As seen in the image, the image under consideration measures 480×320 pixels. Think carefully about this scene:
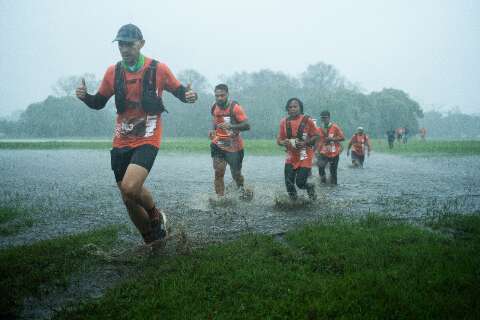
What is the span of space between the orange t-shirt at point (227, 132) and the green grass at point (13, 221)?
3841 millimetres

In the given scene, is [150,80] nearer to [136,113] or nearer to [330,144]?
[136,113]

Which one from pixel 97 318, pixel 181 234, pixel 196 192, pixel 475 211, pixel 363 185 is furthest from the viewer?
pixel 363 185

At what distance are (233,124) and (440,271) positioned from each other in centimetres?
526

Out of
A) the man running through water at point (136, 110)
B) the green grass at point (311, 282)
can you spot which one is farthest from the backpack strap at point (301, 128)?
the man running through water at point (136, 110)

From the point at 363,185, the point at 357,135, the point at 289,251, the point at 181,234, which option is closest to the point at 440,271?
the point at 289,251

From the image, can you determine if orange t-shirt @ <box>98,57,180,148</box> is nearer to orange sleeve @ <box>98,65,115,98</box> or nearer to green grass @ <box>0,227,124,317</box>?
orange sleeve @ <box>98,65,115,98</box>

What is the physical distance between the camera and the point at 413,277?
3.91m

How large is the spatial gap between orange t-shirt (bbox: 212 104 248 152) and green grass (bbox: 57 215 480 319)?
→ 140 inches

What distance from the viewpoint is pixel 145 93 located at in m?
4.93

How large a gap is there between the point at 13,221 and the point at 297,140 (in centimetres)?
519

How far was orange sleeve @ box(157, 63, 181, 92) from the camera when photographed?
201 inches

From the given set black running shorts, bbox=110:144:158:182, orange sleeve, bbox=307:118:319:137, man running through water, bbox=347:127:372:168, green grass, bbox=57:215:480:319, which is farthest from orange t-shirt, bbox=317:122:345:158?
black running shorts, bbox=110:144:158:182

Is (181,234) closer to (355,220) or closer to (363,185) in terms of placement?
(355,220)

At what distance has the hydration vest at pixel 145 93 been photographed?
16.2ft
